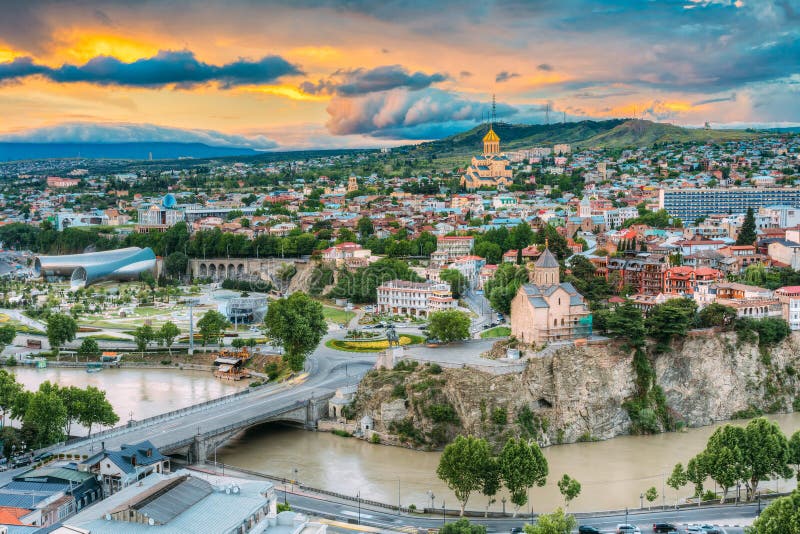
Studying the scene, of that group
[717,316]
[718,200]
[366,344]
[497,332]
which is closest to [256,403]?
[366,344]

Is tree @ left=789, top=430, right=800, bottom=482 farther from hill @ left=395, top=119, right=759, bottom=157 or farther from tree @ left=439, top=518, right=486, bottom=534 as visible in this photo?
hill @ left=395, top=119, right=759, bottom=157

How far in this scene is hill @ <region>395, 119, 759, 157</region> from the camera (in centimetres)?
11404

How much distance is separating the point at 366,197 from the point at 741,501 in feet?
200

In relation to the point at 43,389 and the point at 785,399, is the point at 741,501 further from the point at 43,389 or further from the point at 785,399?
the point at 43,389

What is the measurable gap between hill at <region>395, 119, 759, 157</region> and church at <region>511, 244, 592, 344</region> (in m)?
85.9

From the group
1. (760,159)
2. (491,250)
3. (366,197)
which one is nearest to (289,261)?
(491,250)

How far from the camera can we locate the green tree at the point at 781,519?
50.1 feet

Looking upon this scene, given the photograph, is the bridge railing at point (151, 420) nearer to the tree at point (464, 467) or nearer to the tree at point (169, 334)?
the tree at point (464, 467)

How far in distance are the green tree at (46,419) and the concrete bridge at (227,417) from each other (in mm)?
500

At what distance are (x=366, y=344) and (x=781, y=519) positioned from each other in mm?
20156

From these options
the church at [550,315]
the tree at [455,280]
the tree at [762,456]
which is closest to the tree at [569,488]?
the tree at [762,456]

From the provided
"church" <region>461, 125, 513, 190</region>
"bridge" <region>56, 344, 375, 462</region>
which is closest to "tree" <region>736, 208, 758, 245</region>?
"bridge" <region>56, 344, 375, 462</region>

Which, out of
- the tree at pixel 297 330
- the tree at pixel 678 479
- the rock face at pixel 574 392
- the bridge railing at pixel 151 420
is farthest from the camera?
the tree at pixel 297 330

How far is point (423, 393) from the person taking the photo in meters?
25.2
